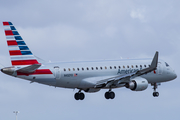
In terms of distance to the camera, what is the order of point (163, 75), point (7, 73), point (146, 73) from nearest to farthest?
1. point (7, 73)
2. point (146, 73)
3. point (163, 75)

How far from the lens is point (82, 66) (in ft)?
249

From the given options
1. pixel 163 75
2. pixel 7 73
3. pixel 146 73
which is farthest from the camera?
pixel 163 75

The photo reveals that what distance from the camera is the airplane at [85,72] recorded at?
7138 centimetres

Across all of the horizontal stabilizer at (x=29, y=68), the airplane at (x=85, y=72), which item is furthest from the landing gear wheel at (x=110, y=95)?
the horizontal stabilizer at (x=29, y=68)

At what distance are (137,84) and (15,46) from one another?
59.7 ft

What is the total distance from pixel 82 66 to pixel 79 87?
3287 millimetres

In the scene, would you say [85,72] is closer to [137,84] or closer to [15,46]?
[137,84]

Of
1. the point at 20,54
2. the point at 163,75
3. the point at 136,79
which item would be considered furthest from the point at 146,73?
the point at 20,54

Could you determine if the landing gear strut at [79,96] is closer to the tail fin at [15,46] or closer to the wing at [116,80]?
the wing at [116,80]

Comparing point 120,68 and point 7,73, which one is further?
point 120,68

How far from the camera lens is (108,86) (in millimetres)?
77562

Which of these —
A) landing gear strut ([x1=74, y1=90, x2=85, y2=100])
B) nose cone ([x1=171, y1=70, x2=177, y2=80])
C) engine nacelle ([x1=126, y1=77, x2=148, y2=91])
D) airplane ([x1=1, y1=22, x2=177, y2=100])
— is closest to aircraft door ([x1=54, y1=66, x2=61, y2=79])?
airplane ([x1=1, y1=22, x2=177, y2=100])

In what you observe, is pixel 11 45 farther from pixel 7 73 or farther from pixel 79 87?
pixel 79 87

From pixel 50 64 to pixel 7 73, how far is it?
661 cm
